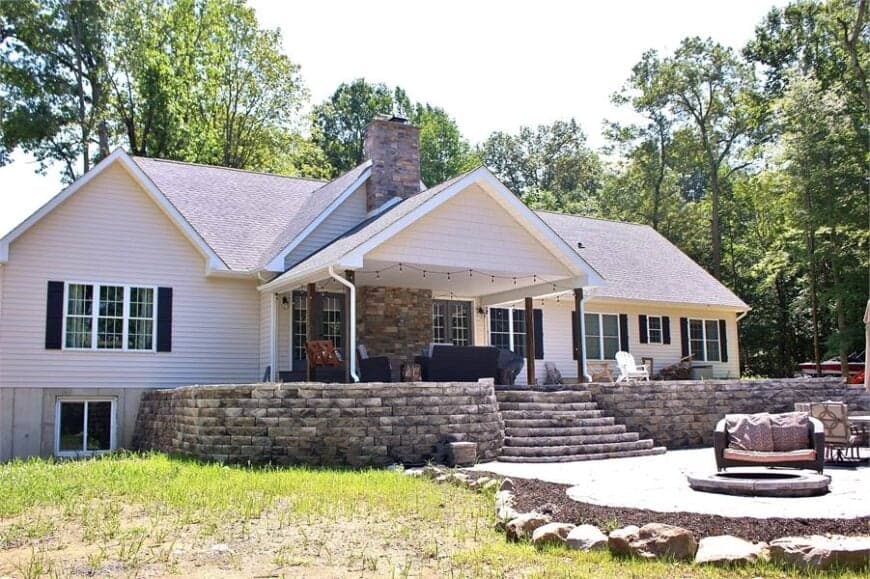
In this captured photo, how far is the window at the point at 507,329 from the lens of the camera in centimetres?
2066

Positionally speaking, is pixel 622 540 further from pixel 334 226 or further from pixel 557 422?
pixel 334 226

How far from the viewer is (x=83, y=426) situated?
1566cm

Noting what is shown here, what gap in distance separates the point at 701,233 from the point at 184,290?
29.0 metres

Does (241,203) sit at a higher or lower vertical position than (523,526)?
higher

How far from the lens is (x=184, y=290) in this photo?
16.6 meters

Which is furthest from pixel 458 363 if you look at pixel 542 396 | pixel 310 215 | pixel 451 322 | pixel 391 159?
pixel 391 159

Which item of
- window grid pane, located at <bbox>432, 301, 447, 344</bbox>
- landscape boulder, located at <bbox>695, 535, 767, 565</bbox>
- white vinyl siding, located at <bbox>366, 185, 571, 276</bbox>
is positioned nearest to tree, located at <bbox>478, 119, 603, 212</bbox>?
window grid pane, located at <bbox>432, 301, 447, 344</bbox>

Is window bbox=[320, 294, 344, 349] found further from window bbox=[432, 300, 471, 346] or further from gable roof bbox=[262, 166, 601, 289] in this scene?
window bbox=[432, 300, 471, 346]

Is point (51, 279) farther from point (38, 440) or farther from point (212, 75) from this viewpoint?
point (212, 75)

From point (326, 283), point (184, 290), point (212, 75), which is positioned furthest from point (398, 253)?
point (212, 75)

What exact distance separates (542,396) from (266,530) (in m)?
8.00

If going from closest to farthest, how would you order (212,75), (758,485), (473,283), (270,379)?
(758,485)
(270,379)
(473,283)
(212,75)

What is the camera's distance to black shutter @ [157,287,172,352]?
16.2 metres

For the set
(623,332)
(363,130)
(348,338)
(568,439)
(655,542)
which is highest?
(363,130)
